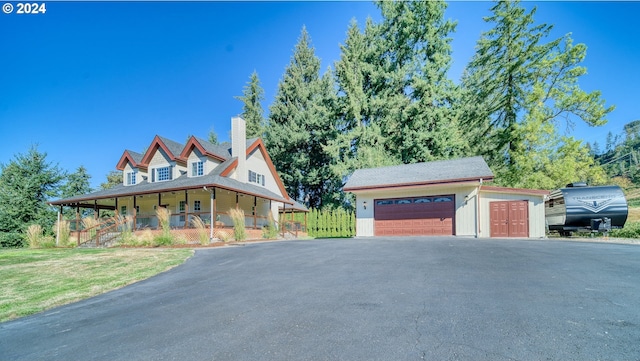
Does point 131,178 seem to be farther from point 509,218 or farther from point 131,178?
point 509,218

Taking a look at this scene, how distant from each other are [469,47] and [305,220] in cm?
2191

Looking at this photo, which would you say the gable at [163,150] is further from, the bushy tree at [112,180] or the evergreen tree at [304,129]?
the bushy tree at [112,180]

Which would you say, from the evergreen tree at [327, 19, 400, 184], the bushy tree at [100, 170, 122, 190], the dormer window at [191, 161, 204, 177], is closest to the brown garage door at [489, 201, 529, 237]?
the evergreen tree at [327, 19, 400, 184]

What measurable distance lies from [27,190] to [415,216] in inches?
1241

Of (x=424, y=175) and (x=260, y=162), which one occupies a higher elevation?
(x=260, y=162)

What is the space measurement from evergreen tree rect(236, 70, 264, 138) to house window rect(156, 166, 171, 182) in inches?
643

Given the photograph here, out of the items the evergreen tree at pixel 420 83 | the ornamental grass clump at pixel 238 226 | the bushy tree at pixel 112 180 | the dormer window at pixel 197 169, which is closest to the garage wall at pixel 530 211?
the evergreen tree at pixel 420 83

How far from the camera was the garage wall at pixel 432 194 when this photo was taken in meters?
17.1

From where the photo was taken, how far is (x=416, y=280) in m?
5.67

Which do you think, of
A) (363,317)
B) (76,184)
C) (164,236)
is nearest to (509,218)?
(363,317)

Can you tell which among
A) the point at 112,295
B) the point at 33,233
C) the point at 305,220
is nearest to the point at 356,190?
the point at 305,220

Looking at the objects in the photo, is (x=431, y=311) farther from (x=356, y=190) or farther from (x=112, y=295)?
(x=356, y=190)

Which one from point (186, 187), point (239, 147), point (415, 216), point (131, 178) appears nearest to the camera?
point (186, 187)

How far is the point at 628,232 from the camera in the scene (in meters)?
14.6
